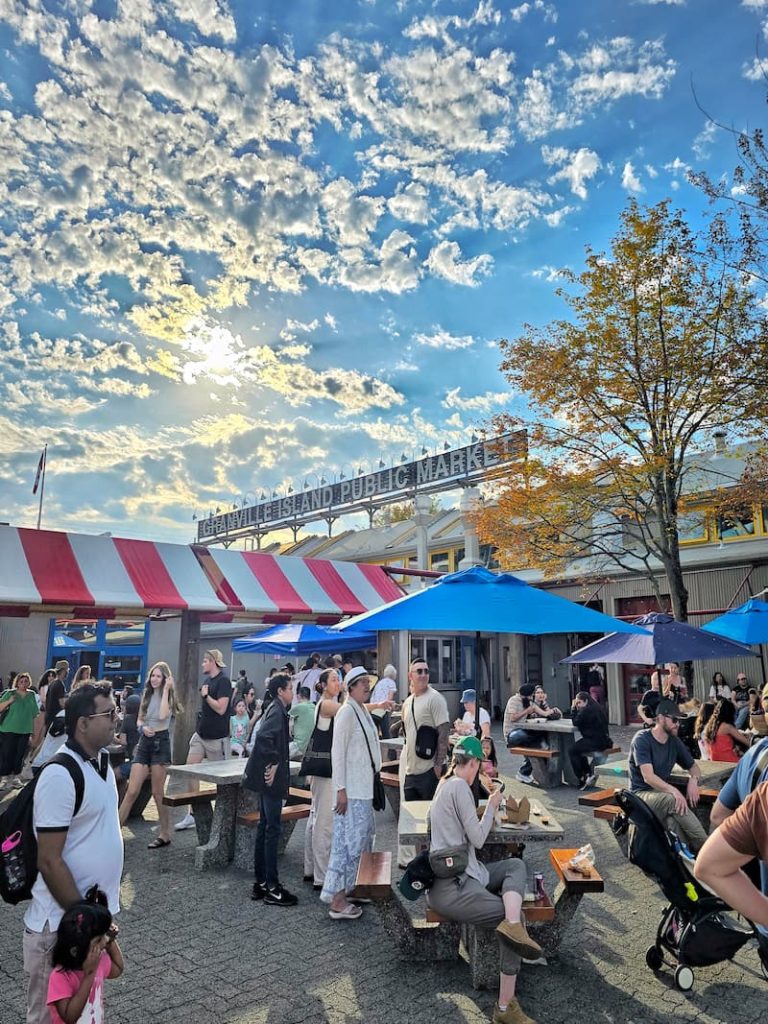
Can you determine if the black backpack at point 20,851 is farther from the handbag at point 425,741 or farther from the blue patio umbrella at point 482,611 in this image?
the handbag at point 425,741

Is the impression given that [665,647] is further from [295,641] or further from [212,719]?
[295,641]

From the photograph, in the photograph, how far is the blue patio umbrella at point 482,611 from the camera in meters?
5.98

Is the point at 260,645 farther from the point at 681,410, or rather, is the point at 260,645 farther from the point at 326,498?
the point at 326,498

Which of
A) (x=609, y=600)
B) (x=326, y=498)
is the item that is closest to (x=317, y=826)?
(x=609, y=600)

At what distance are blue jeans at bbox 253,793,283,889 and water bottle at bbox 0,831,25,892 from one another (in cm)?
317

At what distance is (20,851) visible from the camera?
2.52 m

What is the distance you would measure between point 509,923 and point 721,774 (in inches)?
174

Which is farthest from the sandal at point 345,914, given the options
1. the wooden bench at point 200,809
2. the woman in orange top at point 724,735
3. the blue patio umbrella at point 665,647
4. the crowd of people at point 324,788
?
the woman in orange top at point 724,735

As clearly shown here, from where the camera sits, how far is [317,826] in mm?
5969

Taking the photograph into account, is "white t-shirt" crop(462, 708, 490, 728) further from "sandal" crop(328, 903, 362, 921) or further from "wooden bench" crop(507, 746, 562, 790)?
"sandal" crop(328, 903, 362, 921)

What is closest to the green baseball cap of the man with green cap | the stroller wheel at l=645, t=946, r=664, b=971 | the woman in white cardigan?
the man with green cap

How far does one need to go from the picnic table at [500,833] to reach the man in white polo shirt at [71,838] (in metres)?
2.62

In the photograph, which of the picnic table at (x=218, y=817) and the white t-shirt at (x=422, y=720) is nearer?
the white t-shirt at (x=422, y=720)

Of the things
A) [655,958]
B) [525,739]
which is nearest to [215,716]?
[525,739]
